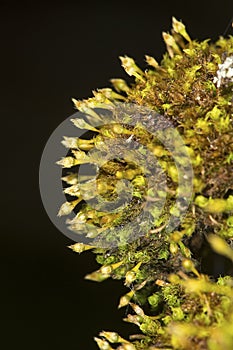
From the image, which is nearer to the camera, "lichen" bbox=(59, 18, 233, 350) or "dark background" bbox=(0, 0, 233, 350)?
"lichen" bbox=(59, 18, 233, 350)

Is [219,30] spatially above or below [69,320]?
above

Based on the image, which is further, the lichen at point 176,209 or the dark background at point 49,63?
the dark background at point 49,63

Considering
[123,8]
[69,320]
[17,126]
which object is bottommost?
[69,320]

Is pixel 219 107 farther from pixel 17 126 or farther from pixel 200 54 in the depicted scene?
pixel 17 126

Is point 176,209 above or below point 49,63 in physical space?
below

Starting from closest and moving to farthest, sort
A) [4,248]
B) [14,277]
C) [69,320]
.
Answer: [69,320] → [14,277] → [4,248]

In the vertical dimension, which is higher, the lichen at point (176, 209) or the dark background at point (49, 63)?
the dark background at point (49, 63)

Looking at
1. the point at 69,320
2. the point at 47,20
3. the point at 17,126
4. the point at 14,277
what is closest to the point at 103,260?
the point at 69,320

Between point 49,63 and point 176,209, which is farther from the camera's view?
point 49,63
